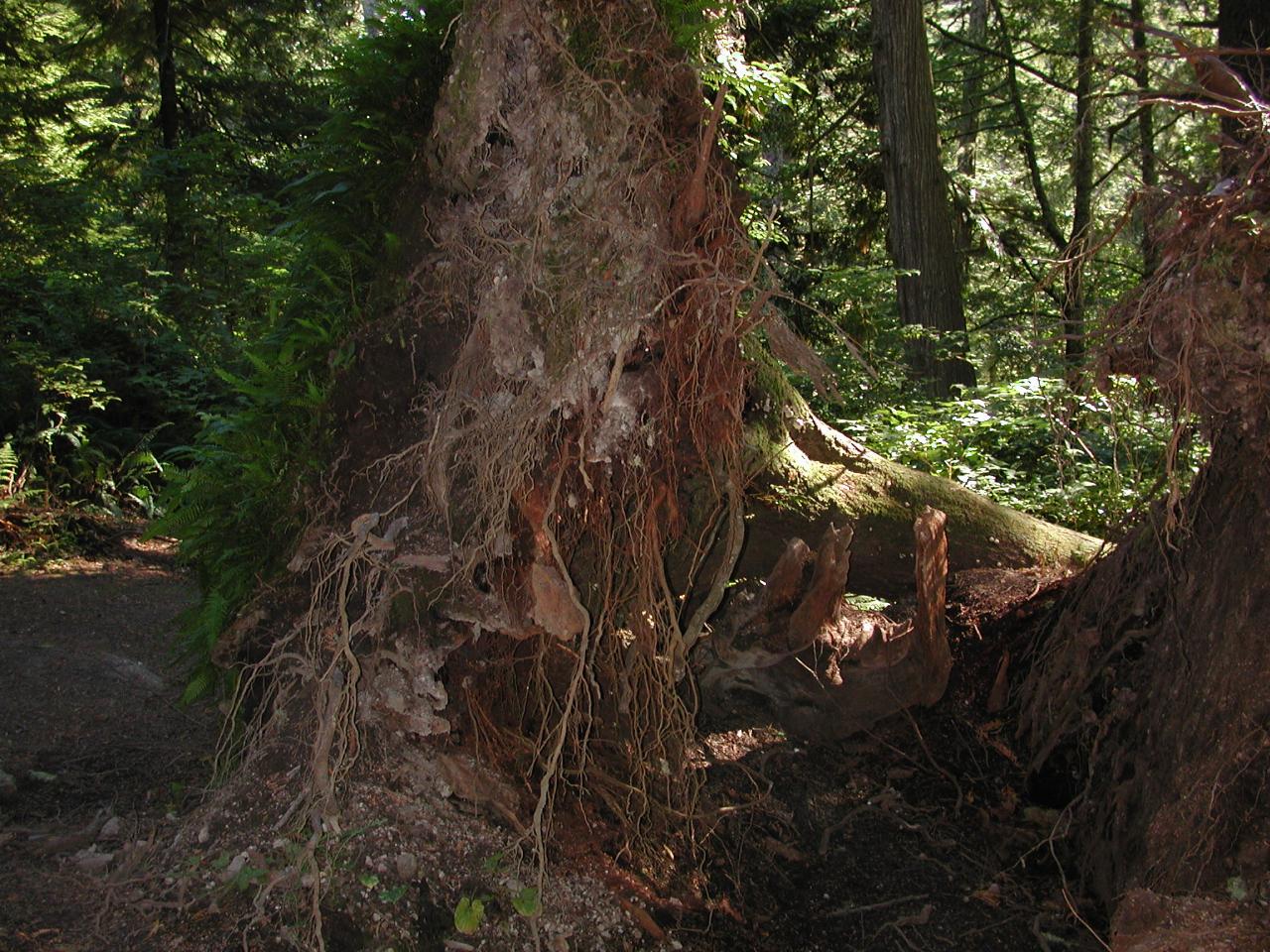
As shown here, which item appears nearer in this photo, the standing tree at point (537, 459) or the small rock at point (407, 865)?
the small rock at point (407, 865)

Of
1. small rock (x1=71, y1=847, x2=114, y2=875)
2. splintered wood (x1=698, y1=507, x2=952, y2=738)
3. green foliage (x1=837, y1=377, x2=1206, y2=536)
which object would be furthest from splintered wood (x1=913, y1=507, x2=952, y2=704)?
small rock (x1=71, y1=847, x2=114, y2=875)

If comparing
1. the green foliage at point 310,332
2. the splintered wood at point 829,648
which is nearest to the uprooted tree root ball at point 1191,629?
the splintered wood at point 829,648

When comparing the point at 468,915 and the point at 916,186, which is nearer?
the point at 468,915

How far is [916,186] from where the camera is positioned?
9289mm

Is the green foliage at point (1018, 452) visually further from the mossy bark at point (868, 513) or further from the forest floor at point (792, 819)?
the forest floor at point (792, 819)

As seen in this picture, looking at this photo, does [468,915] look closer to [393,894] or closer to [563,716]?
[393,894]

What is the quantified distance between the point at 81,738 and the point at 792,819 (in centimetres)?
371

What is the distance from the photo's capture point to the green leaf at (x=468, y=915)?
3.33 meters

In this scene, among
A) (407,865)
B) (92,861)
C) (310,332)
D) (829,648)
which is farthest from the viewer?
(829,648)

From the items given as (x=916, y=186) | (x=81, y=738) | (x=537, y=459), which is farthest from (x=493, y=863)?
(x=916, y=186)

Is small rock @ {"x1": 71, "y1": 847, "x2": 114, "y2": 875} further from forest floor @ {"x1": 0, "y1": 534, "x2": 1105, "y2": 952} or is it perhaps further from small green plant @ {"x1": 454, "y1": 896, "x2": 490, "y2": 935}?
small green plant @ {"x1": 454, "y1": 896, "x2": 490, "y2": 935}

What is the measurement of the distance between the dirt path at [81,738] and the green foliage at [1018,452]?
4593mm

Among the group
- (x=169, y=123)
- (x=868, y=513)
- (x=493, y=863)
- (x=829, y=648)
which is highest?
(x=169, y=123)

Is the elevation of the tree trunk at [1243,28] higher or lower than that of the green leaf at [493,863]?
higher
